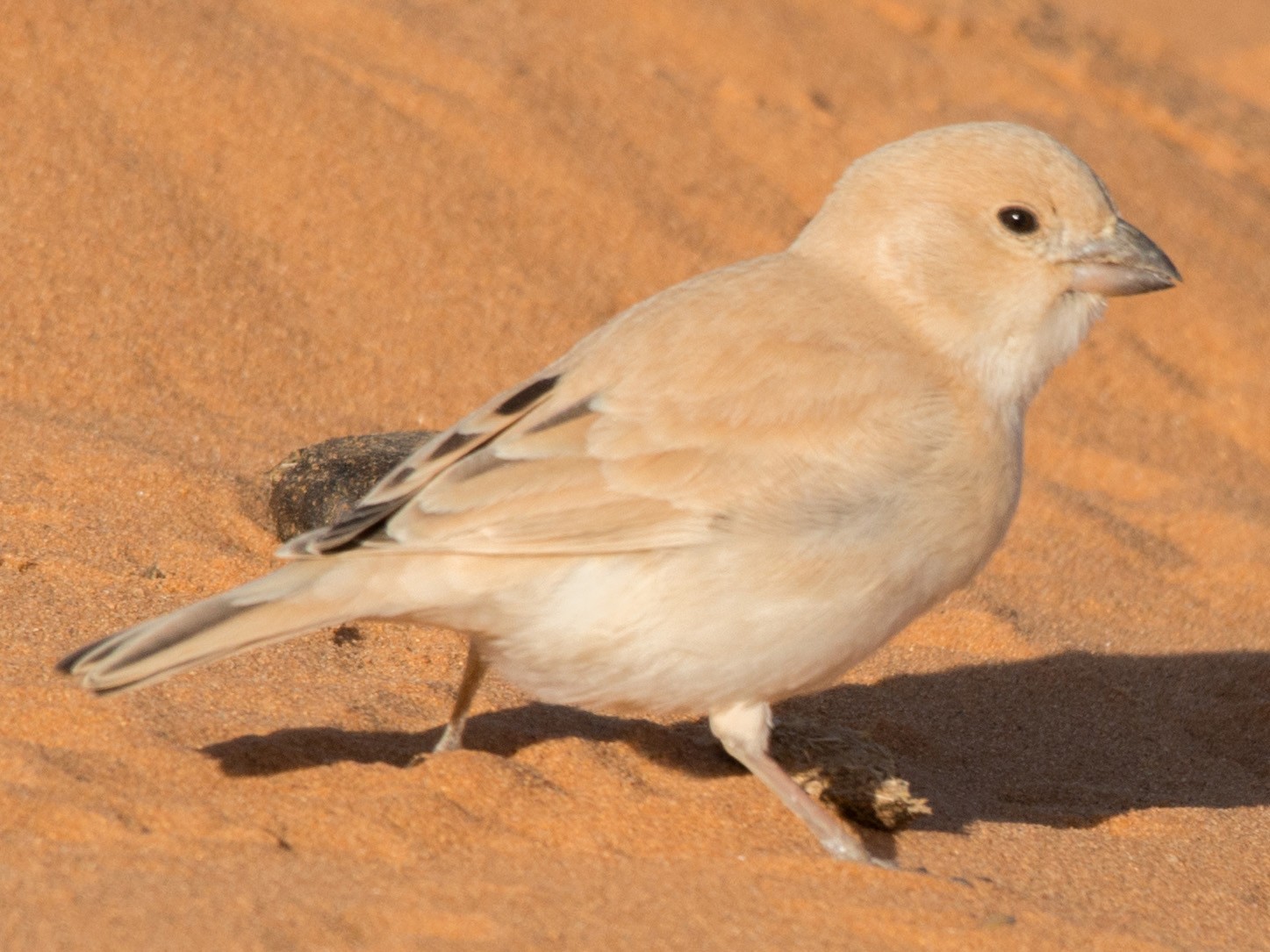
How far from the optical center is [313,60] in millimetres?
8812

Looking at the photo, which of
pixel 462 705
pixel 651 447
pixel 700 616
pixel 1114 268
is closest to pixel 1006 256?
pixel 1114 268

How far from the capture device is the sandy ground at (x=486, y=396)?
12.7ft

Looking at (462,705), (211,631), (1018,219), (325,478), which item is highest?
(1018,219)

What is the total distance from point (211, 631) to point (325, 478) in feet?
6.44

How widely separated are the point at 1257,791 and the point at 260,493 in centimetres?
338

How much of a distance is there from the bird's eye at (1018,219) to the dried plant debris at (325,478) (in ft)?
7.42

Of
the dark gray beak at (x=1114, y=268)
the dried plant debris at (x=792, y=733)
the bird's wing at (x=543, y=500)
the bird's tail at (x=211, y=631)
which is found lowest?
the dried plant debris at (x=792, y=733)

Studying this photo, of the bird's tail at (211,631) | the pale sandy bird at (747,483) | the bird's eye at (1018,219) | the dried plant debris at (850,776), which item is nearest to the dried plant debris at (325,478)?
the pale sandy bird at (747,483)

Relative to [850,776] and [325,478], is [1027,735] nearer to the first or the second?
[850,776]

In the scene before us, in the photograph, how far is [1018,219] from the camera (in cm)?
455

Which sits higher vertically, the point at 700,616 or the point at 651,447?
the point at 651,447

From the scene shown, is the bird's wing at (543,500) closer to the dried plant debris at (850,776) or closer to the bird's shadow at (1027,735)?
the bird's shadow at (1027,735)

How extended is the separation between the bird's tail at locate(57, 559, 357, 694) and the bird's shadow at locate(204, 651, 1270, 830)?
1.86 feet

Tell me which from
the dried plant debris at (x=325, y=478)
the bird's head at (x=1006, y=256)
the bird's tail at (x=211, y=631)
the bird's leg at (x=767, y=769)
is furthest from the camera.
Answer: the dried plant debris at (x=325, y=478)
